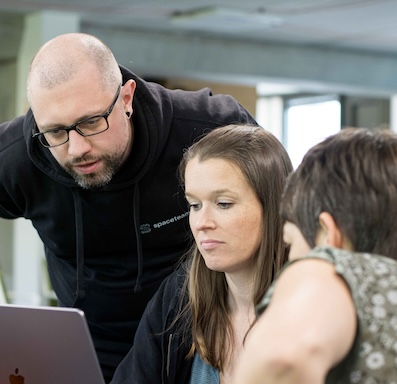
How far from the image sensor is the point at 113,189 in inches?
86.3

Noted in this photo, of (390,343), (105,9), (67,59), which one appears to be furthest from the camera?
(105,9)

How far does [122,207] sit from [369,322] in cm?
127

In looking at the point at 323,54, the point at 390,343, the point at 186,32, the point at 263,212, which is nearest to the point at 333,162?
the point at 390,343

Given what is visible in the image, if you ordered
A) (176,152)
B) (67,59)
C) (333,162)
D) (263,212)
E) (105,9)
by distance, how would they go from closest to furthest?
(333,162)
(263,212)
(67,59)
(176,152)
(105,9)

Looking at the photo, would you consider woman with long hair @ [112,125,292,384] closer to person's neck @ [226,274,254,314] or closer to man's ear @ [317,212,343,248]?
person's neck @ [226,274,254,314]

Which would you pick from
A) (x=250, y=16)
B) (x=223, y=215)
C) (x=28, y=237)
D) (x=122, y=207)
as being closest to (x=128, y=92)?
(x=122, y=207)

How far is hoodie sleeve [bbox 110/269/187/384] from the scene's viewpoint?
1845 mm

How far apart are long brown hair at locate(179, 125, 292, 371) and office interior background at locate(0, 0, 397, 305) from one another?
4686mm

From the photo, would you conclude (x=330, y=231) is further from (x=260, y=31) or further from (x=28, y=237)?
(x=260, y=31)

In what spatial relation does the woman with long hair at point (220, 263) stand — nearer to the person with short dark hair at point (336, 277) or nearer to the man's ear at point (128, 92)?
the man's ear at point (128, 92)

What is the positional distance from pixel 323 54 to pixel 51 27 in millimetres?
2650

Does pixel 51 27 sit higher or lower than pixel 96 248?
higher

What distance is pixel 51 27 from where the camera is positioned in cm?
688

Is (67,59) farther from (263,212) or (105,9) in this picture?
(105,9)
